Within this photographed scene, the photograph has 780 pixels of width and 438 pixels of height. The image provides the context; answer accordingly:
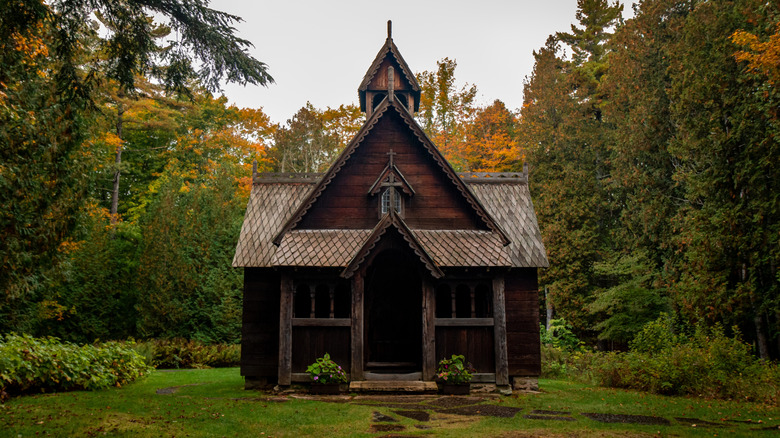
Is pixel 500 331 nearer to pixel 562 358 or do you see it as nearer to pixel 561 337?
pixel 562 358

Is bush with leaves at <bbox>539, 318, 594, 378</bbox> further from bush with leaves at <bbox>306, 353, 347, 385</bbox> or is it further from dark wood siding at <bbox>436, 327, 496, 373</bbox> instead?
bush with leaves at <bbox>306, 353, 347, 385</bbox>

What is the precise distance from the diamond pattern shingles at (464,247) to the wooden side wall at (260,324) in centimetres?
479

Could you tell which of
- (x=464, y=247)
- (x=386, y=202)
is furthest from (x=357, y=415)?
(x=386, y=202)

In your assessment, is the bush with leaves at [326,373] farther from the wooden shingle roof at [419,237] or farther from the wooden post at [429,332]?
the wooden shingle roof at [419,237]

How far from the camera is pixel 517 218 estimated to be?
58.3 feet

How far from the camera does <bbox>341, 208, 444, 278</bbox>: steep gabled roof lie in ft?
46.3

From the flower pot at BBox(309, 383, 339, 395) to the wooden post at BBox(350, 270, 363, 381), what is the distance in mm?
572

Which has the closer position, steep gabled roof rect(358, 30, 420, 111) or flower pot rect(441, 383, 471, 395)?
flower pot rect(441, 383, 471, 395)

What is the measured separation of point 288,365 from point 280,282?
2550 millimetres

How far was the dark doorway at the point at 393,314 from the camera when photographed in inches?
668

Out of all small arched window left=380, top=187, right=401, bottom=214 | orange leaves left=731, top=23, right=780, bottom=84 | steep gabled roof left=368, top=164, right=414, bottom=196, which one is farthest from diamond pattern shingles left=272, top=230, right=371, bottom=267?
orange leaves left=731, top=23, right=780, bottom=84

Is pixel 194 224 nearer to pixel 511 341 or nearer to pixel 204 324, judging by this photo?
pixel 204 324

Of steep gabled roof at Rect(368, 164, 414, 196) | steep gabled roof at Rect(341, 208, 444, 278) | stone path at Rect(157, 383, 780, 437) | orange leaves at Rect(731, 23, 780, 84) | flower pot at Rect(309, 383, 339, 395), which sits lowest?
stone path at Rect(157, 383, 780, 437)

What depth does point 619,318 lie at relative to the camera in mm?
25219
